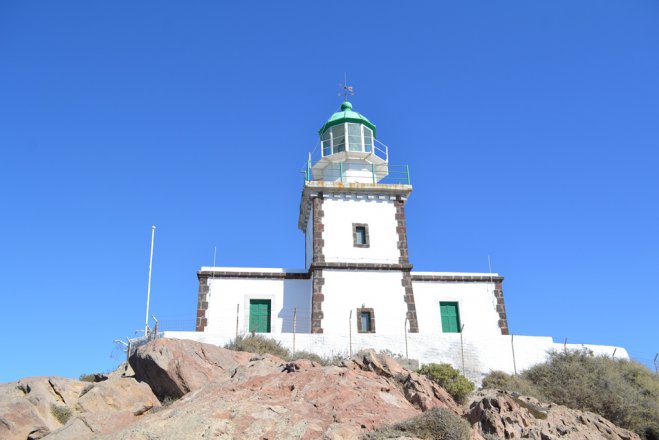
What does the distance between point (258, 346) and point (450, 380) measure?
6383mm

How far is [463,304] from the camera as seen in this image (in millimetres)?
25953

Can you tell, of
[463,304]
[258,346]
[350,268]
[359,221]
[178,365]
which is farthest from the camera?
[359,221]

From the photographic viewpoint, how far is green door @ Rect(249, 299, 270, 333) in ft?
81.1

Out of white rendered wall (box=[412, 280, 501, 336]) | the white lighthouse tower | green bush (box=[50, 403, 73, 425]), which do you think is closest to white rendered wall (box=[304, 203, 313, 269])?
the white lighthouse tower

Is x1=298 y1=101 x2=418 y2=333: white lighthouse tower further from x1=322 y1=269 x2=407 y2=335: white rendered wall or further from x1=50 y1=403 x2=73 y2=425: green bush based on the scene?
x1=50 y1=403 x2=73 y2=425: green bush

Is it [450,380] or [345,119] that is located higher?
[345,119]

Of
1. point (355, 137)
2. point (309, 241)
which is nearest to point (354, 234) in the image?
point (309, 241)

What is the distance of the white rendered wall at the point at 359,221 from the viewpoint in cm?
2534

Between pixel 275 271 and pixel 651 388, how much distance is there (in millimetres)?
14298

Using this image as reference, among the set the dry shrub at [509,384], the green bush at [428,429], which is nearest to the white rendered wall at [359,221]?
the dry shrub at [509,384]

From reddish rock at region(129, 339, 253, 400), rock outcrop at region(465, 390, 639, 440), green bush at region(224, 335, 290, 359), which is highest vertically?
green bush at region(224, 335, 290, 359)

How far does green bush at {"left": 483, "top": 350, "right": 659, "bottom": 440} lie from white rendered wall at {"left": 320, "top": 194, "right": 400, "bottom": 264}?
6.80 meters

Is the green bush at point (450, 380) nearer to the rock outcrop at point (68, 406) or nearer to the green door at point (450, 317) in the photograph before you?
the green door at point (450, 317)

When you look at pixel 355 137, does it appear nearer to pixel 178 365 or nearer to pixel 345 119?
pixel 345 119
